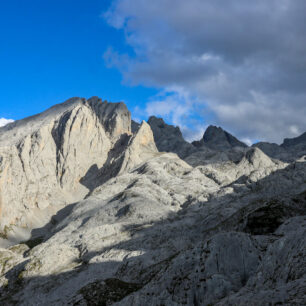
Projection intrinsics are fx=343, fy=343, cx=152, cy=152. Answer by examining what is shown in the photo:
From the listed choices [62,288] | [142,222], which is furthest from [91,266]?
[142,222]

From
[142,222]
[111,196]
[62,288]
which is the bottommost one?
[62,288]

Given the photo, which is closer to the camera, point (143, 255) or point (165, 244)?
point (143, 255)

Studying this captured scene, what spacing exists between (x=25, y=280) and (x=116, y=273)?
27490mm

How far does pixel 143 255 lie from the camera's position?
6419 centimetres

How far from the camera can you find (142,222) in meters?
110

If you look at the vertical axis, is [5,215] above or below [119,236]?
above

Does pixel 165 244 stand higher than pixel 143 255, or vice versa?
pixel 143 255

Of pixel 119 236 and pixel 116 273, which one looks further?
pixel 119 236

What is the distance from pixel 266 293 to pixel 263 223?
33.5m

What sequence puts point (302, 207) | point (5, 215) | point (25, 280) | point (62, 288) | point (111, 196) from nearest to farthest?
1. point (302, 207)
2. point (62, 288)
3. point (25, 280)
4. point (111, 196)
5. point (5, 215)

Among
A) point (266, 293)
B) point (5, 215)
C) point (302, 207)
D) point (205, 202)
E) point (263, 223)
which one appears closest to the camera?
point (266, 293)

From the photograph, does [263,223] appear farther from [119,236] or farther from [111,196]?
[111,196]

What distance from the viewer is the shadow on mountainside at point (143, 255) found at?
33.9 meters

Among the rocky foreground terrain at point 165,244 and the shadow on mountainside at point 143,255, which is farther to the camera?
the shadow on mountainside at point 143,255
